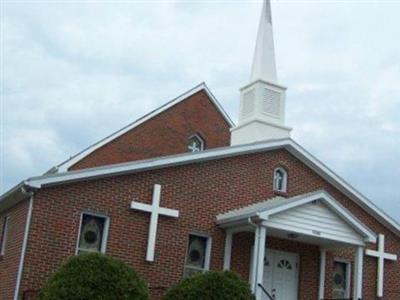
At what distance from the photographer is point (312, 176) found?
812 inches

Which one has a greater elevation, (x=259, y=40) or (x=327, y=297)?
(x=259, y=40)

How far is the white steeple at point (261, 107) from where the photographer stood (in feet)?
70.1

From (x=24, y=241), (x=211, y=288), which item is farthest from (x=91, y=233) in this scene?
(x=211, y=288)

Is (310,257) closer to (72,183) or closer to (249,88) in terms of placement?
(249,88)

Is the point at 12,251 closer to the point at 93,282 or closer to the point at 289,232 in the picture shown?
the point at 93,282

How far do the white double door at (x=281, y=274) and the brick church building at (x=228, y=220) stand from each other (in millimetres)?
28

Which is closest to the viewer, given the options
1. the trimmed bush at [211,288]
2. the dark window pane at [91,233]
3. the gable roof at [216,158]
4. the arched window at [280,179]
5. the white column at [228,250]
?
the trimmed bush at [211,288]

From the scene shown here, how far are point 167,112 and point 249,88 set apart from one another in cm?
800

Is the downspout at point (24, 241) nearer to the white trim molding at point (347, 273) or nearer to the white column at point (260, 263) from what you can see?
the white column at point (260, 263)

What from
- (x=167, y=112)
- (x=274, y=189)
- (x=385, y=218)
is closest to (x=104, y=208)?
(x=274, y=189)

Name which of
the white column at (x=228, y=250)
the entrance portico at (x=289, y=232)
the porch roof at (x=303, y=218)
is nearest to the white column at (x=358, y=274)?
the entrance portico at (x=289, y=232)

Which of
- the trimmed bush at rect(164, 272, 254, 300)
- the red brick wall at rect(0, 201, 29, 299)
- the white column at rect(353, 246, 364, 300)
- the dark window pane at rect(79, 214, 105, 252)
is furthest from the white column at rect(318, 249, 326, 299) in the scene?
the red brick wall at rect(0, 201, 29, 299)

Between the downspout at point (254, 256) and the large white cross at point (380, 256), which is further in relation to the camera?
the large white cross at point (380, 256)

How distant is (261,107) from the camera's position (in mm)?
21688
